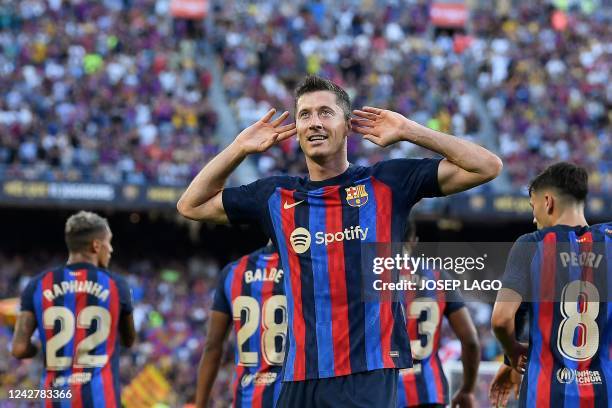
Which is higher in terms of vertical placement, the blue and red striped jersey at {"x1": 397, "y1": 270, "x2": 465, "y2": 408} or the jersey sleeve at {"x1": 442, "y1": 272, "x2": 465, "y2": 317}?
the jersey sleeve at {"x1": 442, "y1": 272, "x2": 465, "y2": 317}

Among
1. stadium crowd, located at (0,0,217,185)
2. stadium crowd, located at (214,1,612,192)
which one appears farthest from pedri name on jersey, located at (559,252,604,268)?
stadium crowd, located at (214,1,612,192)

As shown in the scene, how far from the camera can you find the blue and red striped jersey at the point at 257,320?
23.2 feet

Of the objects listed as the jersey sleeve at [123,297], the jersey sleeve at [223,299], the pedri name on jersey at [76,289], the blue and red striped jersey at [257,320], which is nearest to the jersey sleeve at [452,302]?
the blue and red striped jersey at [257,320]

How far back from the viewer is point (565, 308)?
576cm

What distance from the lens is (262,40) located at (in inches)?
1101

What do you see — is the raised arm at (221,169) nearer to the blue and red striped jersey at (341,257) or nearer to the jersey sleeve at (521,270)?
the blue and red striped jersey at (341,257)

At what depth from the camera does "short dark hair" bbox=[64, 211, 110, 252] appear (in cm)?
743

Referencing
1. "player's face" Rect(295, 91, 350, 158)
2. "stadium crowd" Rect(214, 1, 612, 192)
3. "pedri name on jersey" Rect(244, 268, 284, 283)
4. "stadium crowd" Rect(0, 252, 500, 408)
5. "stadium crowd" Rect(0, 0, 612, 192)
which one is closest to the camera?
"player's face" Rect(295, 91, 350, 158)

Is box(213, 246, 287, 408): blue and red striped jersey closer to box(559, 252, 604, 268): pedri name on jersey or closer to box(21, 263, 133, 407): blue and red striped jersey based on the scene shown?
box(21, 263, 133, 407): blue and red striped jersey

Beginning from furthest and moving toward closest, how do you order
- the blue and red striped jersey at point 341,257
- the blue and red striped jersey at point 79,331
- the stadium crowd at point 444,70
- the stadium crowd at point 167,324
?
the stadium crowd at point 444,70
the stadium crowd at point 167,324
the blue and red striped jersey at point 79,331
the blue and red striped jersey at point 341,257

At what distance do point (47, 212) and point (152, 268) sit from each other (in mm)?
2550

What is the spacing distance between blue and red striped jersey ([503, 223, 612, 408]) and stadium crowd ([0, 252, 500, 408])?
23.3ft

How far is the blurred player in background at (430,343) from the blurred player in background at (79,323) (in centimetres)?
186

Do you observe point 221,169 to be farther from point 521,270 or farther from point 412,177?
point 521,270
